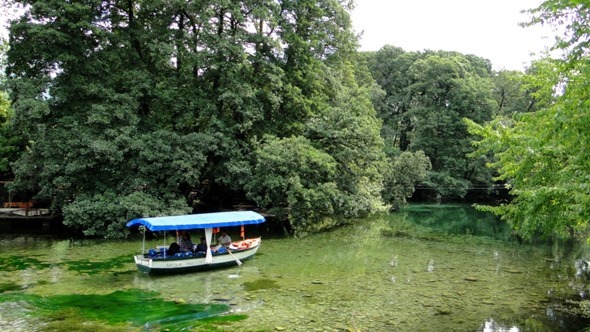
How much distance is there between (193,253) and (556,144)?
12193mm

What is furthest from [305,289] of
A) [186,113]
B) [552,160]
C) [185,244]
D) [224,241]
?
[186,113]

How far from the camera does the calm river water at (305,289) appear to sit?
1057 centimetres

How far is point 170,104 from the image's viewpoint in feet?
82.9

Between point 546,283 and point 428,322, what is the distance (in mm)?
6806

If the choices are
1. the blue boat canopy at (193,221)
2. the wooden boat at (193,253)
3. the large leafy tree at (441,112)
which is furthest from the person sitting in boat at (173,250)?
the large leafy tree at (441,112)

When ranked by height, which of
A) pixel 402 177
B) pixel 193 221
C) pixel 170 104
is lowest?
pixel 193 221

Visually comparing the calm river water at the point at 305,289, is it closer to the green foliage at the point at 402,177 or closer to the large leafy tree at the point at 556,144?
the large leafy tree at the point at 556,144

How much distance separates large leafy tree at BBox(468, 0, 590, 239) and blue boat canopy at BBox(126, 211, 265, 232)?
9866mm

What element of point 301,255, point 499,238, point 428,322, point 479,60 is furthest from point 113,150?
point 479,60

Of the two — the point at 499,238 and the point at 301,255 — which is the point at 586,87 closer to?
the point at 301,255

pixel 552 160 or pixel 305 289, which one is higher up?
pixel 552 160

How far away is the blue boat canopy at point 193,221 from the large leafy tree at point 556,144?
987cm

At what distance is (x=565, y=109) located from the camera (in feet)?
23.3

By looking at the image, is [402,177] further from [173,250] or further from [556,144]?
[556,144]
